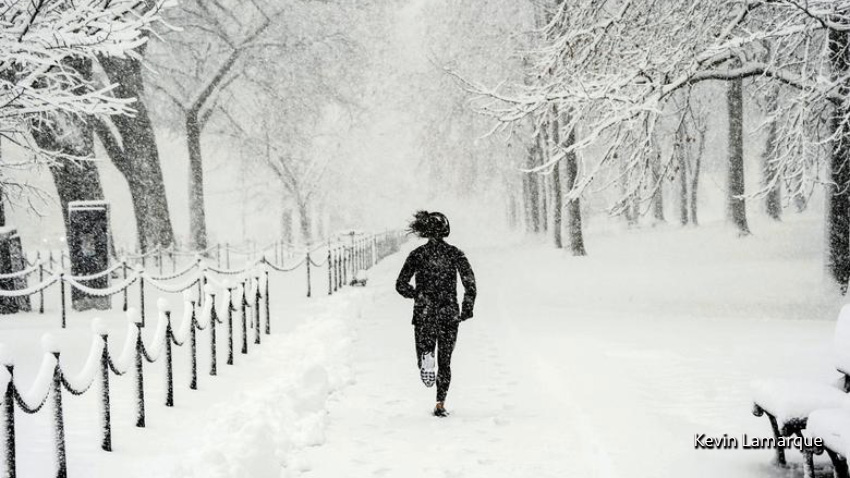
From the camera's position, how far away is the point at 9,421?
4.43 metres

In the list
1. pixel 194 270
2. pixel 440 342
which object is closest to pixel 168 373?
pixel 440 342

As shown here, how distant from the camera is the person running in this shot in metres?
6.92

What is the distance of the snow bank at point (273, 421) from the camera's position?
5.11 meters

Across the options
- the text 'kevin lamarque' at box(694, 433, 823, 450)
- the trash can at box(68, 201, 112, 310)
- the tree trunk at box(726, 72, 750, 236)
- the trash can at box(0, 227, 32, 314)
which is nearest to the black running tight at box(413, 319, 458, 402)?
the text 'kevin lamarque' at box(694, 433, 823, 450)

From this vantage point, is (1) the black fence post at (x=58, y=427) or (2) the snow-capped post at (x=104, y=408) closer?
(1) the black fence post at (x=58, y=427)

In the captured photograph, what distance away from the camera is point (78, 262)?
47.6 feet

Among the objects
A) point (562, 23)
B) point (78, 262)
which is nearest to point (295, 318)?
point (78, 262)

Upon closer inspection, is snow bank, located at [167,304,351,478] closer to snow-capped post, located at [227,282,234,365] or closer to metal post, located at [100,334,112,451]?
snow-capped post, located at [227,282,234,365]

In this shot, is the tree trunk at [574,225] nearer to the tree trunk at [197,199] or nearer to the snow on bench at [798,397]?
the tree trunk at [197,199]

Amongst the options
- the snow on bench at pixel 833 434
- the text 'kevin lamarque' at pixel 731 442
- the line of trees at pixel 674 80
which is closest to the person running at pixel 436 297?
the text 'kevin lamarque' at pixel 731 442

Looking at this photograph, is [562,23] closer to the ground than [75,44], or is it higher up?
higher up

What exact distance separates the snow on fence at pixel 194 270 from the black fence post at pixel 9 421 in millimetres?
2402

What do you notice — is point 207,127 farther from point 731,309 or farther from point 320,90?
point 731,309

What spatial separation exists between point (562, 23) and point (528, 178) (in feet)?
83.7
